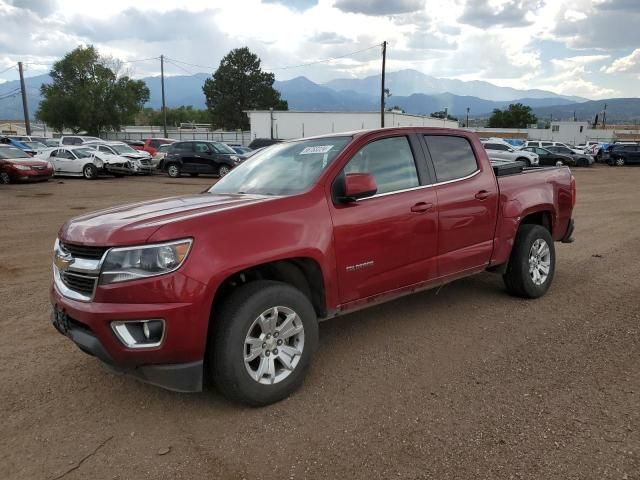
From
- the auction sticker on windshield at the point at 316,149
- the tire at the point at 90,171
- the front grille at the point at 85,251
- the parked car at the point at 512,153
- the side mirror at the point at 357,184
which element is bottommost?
the tire at the point at 90,171

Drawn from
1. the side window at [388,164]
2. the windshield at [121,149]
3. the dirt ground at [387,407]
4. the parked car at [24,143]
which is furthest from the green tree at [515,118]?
the side window at [388,164]

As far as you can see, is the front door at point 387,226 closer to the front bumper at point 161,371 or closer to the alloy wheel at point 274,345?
the alloy wheel at point 274,345

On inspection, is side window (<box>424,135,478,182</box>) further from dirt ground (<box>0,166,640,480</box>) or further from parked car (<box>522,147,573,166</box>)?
parked car (<box>522,147,573,166</box>)

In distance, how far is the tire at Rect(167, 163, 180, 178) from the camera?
24.1m

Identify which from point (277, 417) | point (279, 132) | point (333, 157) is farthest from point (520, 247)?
point (279, 132)

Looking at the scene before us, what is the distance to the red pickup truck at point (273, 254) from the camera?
3031mm

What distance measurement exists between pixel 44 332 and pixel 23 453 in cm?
199

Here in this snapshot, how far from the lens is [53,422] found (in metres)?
3.28

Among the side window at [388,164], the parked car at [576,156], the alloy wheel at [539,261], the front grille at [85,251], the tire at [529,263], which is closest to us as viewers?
the front grille at [85,251]

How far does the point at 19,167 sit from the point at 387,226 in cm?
2004

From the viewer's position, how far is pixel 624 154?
121 ft

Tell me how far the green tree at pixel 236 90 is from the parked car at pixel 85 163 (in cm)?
7982

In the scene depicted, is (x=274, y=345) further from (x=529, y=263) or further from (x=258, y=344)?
(x=529, y=263)

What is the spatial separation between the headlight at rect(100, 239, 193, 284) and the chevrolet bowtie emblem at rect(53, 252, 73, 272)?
1.48 feet
